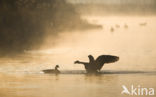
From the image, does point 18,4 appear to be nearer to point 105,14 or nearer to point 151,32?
point 105,14

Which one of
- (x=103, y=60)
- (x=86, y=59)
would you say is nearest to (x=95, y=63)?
(x=103, y=60)

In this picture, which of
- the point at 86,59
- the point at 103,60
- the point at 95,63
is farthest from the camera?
the point at 86,59

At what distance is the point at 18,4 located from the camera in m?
10.9

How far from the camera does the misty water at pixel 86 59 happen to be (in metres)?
8.98

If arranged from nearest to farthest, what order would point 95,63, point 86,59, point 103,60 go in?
point 103,60, point 95,63, point 86,59

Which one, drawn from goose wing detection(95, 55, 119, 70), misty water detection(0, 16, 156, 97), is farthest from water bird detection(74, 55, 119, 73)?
misty water detection(0, 16, 156, 97)

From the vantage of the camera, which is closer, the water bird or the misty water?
the misty water

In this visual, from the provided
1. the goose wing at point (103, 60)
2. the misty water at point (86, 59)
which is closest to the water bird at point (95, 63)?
the goose wing at point (103, 60)

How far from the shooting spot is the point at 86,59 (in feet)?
33.0

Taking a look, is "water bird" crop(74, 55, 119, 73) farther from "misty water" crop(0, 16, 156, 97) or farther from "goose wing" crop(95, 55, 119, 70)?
"misty water" crop(0, 16, 156, 97)

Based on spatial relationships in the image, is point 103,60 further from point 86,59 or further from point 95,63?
point 86,59

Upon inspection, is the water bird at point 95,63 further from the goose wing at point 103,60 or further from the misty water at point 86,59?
the misty water at point 86,59

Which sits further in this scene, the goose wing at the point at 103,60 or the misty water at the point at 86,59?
the goose wing at the point at 103,60

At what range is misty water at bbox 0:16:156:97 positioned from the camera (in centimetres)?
898
